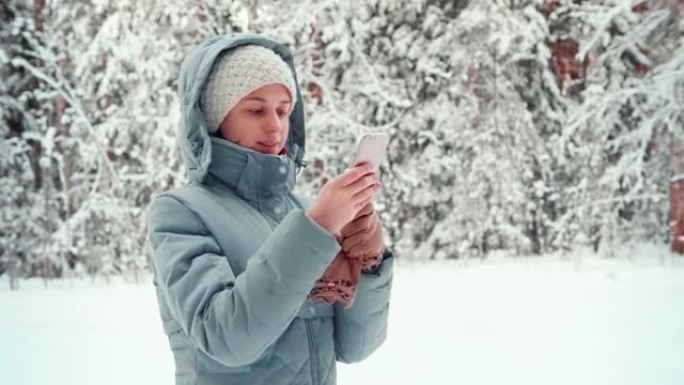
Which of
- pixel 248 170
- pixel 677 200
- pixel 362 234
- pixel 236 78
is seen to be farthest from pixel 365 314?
pixel 677 200

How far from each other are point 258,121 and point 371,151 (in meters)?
0.30

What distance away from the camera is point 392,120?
38.1ft

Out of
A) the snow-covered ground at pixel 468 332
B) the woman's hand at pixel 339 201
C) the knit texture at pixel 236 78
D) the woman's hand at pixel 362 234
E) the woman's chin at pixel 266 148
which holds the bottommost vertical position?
the snow-covered ground at pixel 468 332

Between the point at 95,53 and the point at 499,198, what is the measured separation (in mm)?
6666

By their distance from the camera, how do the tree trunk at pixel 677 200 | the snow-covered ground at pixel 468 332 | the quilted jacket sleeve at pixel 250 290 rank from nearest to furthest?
1. the quilted jacket sleeve at pixel 250 290
2. the snow-covered ground at pixel 468 332
3. the tree trunk at pixel 677 200

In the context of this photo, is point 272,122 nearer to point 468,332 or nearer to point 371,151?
point 371,151

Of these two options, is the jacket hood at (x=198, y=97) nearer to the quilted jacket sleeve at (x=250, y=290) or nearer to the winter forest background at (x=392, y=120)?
the quilted jacket sleeve at (x=250, y=290)

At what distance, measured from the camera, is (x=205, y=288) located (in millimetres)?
1197

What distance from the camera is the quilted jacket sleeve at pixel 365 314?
1465 millimetres

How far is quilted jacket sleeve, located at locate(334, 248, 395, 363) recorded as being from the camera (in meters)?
1.46

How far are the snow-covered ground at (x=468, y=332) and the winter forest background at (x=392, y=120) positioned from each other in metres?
2.09

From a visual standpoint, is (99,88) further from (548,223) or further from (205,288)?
(205,288)

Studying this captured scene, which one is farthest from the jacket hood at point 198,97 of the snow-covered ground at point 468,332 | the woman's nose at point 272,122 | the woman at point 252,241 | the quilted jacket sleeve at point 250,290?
the snow-covered ground at point 468,332

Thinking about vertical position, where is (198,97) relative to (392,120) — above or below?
above
